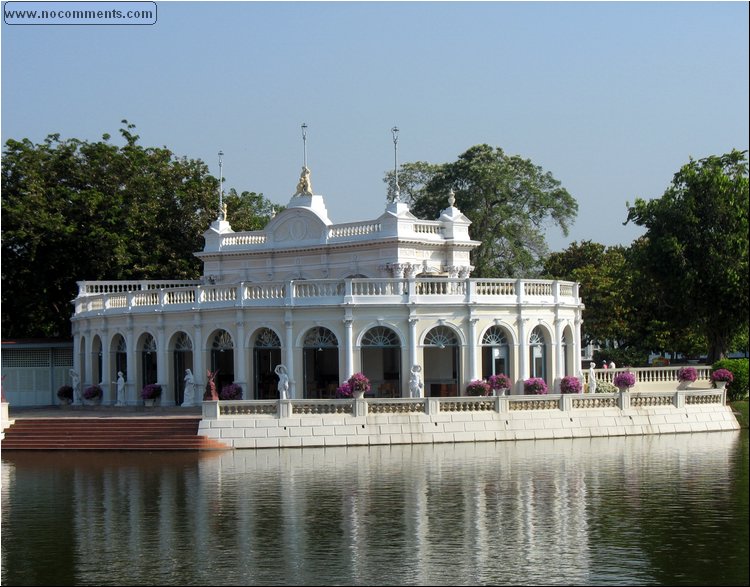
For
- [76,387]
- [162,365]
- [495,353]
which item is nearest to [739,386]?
[495,353]

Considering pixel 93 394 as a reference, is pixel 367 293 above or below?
above

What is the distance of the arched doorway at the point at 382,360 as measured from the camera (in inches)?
1636

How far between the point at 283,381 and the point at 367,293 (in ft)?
12.9

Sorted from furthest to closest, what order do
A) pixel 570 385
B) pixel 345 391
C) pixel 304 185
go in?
pixel 304 185, pixel 570 385, pixel 345 391

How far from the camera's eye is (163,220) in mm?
58750

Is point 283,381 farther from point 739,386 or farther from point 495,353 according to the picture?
point 739,386

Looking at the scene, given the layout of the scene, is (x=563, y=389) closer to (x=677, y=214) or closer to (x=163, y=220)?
(x=677, y=214)

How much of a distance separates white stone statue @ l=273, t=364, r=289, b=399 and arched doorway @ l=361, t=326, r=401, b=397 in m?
2.64

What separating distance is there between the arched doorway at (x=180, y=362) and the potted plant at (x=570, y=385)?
1293cm

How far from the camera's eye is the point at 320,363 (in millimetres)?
45125

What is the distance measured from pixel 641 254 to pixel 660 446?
53.8 feet

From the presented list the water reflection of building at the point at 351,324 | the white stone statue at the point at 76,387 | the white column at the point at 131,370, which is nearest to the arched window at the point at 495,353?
the water reflection of building at the point at 351,324

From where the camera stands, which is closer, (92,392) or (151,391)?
(151,391)

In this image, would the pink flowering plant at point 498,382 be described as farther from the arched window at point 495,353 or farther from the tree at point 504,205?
the tree at point 504,205
